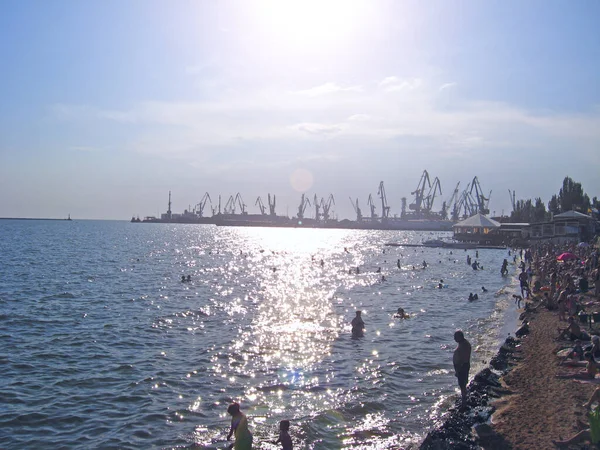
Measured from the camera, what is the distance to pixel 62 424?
11219mm

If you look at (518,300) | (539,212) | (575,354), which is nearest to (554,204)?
(539,212)

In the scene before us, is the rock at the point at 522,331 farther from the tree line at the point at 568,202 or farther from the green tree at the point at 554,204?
the green tree at the point at 554,204

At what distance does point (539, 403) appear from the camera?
11.1 metres

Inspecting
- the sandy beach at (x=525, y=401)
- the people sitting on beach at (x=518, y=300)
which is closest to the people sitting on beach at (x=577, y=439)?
the sandy beach at (x=525, y=401)

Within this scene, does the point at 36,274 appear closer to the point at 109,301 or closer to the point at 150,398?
the point at 109,301

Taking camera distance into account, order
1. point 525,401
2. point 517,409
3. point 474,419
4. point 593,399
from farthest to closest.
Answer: point 525,401 < point 517,409 < point 474,419 < point 593,399

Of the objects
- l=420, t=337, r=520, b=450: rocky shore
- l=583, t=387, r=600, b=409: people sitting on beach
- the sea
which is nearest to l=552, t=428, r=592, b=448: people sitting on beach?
l=583, t=387, r=600, b=409: people sitting on beach

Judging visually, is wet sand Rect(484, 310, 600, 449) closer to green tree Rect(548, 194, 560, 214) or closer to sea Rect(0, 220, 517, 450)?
sea Rect(0, 220, 517, 450)

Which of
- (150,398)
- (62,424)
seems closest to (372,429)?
(150,398)

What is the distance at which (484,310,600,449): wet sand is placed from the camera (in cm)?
945

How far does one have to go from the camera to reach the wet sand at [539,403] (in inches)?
372

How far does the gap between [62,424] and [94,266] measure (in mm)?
41981

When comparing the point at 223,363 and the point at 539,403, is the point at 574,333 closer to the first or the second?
the point at 539,403

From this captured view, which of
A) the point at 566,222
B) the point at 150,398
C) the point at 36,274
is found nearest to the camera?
the point at 150,398
